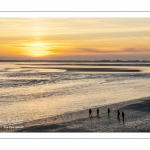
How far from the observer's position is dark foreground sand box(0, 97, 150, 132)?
929 inches

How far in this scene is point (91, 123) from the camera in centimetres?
2536

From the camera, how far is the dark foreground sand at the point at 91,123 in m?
23.6

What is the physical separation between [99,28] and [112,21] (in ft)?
5.43

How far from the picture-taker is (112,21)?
83.3 ft

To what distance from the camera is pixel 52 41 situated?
102 feet
